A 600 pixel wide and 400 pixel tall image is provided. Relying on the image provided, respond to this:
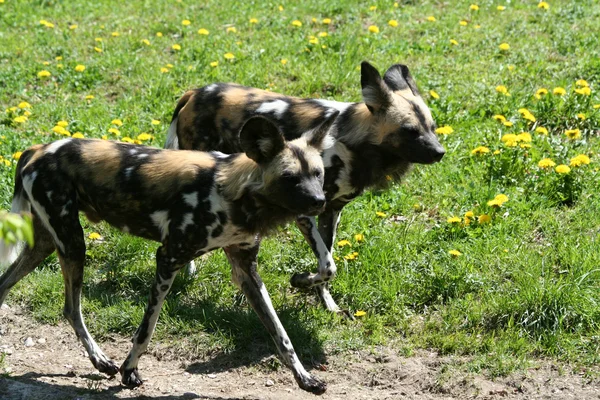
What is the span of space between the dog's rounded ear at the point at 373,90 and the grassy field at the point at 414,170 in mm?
895

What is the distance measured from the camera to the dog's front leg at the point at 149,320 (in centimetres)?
459

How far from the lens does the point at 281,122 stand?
224 inches

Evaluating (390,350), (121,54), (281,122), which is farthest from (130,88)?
(390,350)

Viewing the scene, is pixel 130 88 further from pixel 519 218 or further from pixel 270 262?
pixel 519 218

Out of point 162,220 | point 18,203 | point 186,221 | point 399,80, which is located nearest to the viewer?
point 186,221

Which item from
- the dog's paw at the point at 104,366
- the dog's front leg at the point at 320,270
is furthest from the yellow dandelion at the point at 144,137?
the dog's paw at the point at 104,366

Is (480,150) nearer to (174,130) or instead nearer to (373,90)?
(373,90)

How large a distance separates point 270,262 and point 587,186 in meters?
2.26

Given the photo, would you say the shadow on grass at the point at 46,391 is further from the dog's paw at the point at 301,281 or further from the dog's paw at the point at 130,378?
the dog's paw at the point at 301,281

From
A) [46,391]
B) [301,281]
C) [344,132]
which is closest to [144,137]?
[344,132]

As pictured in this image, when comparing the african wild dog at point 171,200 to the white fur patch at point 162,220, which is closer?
the african wild dog at point 171,200

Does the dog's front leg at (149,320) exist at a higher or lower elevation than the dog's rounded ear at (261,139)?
lower

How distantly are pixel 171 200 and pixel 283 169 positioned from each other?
2.11 feet

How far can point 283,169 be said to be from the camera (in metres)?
4.39
